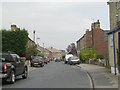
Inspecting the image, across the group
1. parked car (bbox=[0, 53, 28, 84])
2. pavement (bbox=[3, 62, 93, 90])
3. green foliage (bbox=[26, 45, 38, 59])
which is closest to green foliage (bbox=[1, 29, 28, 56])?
green foliage (bbox=[26, 45, 38, 59])

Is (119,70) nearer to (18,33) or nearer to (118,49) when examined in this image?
(118,49)

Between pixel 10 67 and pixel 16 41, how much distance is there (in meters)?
38.4

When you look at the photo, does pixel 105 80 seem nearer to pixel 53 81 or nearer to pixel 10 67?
pixel 53 81

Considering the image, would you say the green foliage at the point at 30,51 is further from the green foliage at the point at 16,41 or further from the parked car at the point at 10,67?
the parked car at the point at 10,67

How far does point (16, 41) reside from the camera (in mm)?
56562

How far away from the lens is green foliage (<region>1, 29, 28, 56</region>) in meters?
55.6

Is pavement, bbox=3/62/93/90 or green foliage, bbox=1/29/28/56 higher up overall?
green foliage, bbox=1/29/28/56

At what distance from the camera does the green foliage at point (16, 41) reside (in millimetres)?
55591

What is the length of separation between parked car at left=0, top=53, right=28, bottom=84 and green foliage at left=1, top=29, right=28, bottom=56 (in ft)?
111

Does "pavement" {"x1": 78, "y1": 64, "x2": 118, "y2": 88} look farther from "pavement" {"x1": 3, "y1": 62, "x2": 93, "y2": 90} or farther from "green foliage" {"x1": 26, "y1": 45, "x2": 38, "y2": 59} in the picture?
"green foliage" {"x1": 26, "y1": 45, "x2": 38, "y2": 59}

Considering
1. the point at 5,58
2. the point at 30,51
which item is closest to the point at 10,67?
the point at 5,58

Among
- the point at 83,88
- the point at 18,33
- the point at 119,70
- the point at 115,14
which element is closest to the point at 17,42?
the point at 18,33

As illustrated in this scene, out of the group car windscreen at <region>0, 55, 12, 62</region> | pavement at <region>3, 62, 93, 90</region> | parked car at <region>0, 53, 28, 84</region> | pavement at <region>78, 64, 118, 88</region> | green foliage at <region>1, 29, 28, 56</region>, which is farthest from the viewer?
green foliage at <region>1, 29, 28, 56</region>

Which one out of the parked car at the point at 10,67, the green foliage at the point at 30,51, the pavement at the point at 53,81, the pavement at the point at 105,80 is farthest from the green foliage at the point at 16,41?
the parked car at the point at 10,67
